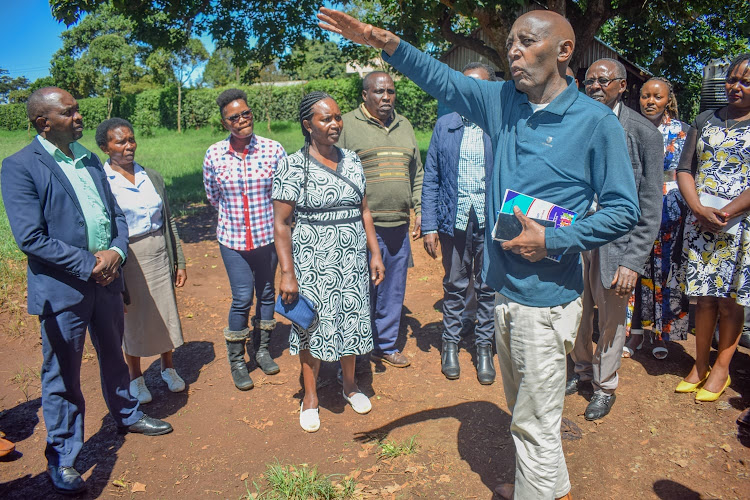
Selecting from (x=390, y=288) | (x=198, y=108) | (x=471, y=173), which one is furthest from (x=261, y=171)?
(x=198, y=108)

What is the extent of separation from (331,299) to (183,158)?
16.1 metres

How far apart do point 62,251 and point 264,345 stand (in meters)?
2.01

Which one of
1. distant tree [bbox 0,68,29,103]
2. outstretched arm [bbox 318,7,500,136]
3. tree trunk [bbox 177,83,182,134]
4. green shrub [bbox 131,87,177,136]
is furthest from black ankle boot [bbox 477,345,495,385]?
distant tree [bbox 0,68,29,103]

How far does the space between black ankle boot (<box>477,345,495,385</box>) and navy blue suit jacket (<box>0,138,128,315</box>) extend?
287 centimetres

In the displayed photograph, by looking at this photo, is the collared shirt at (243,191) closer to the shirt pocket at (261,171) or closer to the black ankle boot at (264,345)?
the shirt pocket at (261,171)

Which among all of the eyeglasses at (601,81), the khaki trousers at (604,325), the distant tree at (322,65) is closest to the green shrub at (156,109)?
the distant tree at (322,65)

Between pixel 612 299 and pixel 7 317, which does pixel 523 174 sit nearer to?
pixel 612 299

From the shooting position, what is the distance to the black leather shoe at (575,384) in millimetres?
4059

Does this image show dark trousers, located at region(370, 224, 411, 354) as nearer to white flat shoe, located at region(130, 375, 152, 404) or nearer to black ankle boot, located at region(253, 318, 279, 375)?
black ankle boot, located at region(253, 318, 279, 375)

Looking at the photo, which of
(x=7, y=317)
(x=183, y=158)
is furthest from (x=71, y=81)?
(x=7, y=317)

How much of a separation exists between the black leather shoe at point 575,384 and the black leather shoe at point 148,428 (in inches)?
115

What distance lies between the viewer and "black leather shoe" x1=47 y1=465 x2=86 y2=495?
3.09 metres

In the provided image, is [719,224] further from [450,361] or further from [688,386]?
[450,361]

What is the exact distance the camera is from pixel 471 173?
4.22m
